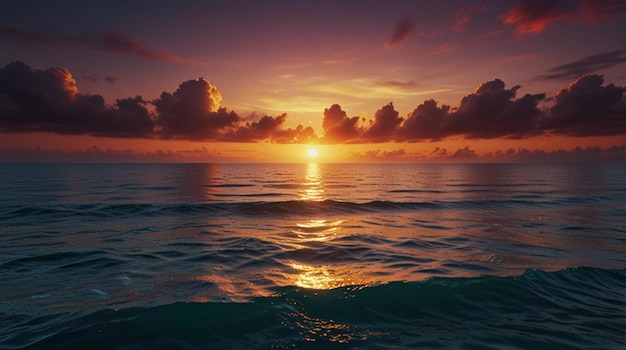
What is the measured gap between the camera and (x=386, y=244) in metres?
20.0

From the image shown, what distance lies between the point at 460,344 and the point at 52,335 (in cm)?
1007

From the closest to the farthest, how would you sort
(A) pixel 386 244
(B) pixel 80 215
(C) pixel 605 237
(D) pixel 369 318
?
(D) pixel 369 318, (A) pixel 386 244, (C) pixel 605 237, (B) pixel 80 215

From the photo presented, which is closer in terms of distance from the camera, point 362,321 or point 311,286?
point 362,321

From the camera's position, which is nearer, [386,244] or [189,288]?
[189,288]

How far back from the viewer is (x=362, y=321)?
9.47 m

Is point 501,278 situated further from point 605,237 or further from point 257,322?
point 605,237

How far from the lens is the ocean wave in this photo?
824 centimetres

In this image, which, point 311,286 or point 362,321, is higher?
point 362,321

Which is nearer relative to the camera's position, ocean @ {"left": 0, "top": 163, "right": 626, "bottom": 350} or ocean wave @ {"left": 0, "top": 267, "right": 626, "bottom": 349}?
ocean wave @ {"left": 0, "top": 267, "right": 626, "bottom": 349}

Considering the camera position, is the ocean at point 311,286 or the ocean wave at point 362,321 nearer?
the ocean wave at point 362,321

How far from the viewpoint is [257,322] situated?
364 inches

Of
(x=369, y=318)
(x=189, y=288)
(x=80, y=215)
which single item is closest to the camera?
(x=369, y=318)

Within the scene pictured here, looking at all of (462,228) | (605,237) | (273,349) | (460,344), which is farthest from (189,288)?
(605,237)

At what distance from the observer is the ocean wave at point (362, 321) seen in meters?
8.24
